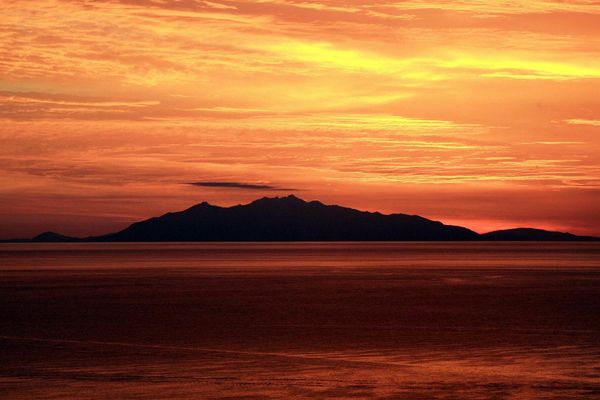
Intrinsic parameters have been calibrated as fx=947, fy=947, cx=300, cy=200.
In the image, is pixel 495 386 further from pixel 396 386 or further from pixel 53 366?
pixel 53 366

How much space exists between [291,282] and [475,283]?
17.3 m

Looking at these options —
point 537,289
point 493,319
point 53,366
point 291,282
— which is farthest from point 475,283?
point 53,366

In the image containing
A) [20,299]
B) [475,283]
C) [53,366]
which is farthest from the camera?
[475,283]

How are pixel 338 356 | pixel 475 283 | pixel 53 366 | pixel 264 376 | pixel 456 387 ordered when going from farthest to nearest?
pixel 475 283 < pixel 338 356 < pixel 53 366 < pixel 264 376 < pixel 456 387

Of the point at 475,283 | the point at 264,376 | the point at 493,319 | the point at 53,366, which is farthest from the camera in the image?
the point at 475,283

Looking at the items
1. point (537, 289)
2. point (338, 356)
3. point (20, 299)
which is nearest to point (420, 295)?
point (537, 289)

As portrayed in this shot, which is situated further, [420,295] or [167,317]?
[420,295]

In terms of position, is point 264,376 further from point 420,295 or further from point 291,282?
point 291,282

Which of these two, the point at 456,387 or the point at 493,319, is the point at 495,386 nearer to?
the point at 456,387

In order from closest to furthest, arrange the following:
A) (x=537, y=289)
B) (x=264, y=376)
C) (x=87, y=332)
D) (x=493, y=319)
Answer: (x=264, y=376), (x=87, y=332), (x=493, y=319), (x=537, y=289)

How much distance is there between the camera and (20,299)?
2603 inches

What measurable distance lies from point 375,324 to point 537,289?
36119 millimetres

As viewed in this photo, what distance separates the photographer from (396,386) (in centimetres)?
2597

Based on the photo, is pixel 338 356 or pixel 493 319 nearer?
pixel 338 356
